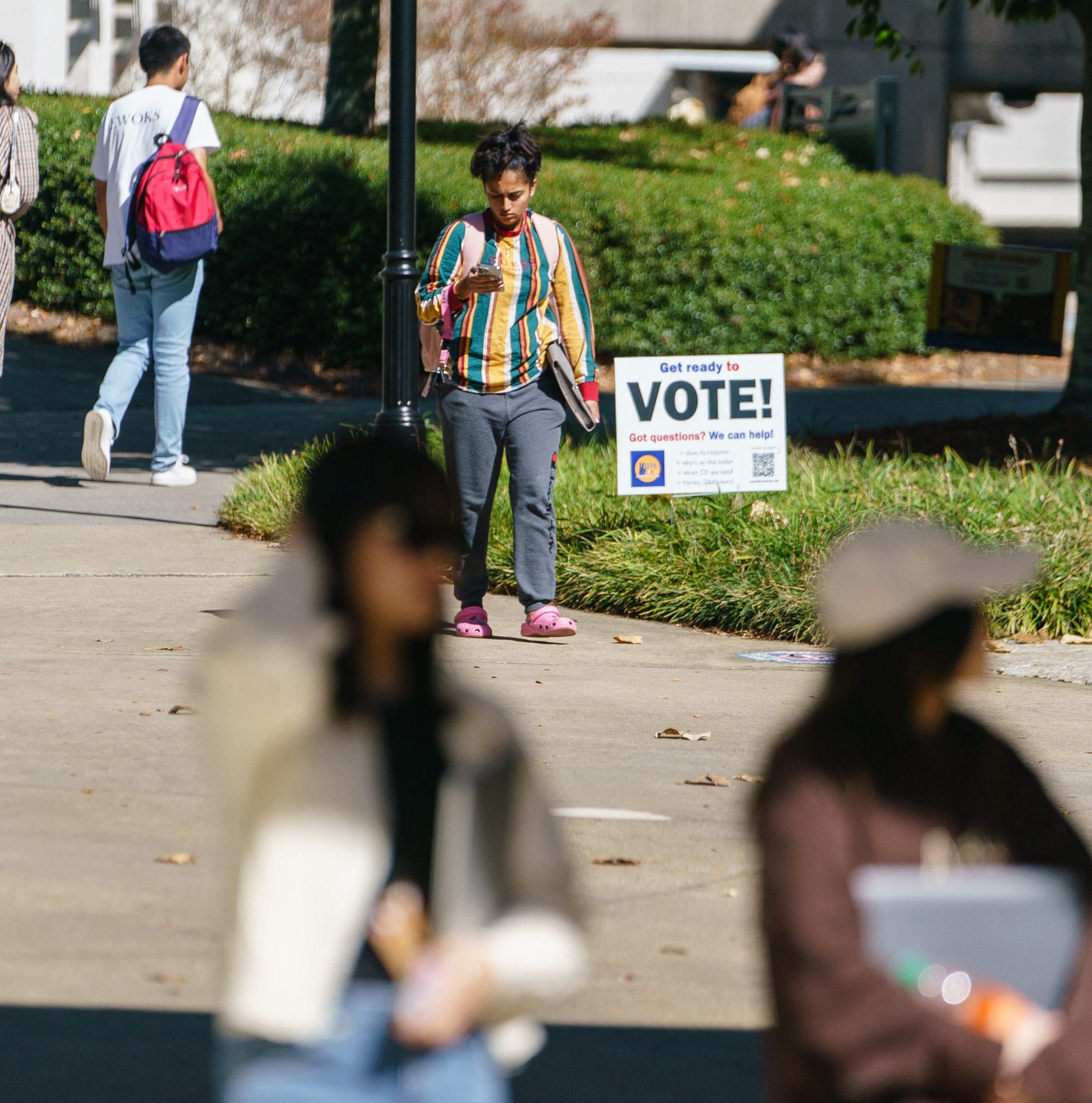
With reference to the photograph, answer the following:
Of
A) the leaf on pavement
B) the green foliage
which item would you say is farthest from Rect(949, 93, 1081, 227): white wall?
the leaf on pavement

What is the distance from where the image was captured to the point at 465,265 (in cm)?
724

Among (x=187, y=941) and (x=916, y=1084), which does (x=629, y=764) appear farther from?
(x=916, y=1084)

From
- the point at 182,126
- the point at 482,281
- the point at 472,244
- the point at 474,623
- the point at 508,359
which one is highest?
the point at 182,126

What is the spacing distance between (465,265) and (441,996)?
18.1ft

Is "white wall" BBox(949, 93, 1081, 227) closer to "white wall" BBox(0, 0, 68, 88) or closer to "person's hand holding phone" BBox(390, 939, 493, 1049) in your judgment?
"white wall" BBox(0, 0, 68, 88)

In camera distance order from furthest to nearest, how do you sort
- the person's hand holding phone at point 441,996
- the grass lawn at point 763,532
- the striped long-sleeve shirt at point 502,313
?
the grass lawn at point 763,532 < the striped long-sleeve shirt at point 502,313 < the person's hand holding phone at point 441,996

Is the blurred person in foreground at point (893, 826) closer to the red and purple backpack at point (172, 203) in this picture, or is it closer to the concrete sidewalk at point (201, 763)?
the concrete sidewalk at point (201, 763)

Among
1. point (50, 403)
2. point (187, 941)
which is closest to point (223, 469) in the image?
point (50, 403)

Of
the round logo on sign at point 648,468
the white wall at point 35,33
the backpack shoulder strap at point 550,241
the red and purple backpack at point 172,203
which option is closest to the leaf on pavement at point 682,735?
the backpack shoulder strap at point 550,241

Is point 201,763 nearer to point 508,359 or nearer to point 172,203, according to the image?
point 508,359

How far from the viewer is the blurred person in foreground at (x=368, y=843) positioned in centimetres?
200

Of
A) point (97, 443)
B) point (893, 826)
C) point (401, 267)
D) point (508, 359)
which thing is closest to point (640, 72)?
point (97, 443)

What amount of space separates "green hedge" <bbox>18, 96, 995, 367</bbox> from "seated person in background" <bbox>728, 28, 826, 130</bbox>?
1618 mm

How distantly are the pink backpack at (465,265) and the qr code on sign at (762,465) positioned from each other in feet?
6.42
